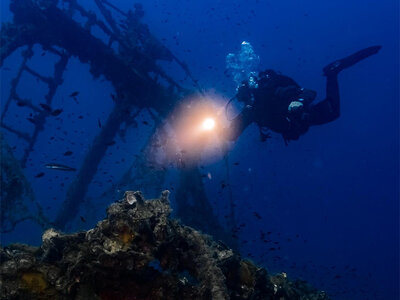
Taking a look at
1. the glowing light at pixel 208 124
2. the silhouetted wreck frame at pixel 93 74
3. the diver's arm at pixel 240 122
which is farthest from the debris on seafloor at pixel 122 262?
the silhouetted wreck frame at pixel 93 74

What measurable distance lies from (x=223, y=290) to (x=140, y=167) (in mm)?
10988

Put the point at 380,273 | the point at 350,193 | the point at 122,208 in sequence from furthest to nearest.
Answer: the point at 350,193
the point at 380,273
the point at 122,208

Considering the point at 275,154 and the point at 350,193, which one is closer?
the point at 275,154

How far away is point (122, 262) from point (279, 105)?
782 centimetres

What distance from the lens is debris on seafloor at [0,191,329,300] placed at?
11.4 ft

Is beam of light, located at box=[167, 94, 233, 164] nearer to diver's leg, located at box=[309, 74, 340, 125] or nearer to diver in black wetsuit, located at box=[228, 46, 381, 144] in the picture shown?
diver in black wetsuit, located at box=[228, 46, 381, 144]

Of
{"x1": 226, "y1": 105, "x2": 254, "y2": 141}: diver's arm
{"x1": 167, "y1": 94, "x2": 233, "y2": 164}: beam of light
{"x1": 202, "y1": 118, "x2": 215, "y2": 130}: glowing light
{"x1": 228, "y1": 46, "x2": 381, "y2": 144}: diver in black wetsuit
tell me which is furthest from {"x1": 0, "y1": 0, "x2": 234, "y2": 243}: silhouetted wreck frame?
{"x1": 228, "y1": 46, "x2": 381, "y2": 144}: diver in black wetsuit

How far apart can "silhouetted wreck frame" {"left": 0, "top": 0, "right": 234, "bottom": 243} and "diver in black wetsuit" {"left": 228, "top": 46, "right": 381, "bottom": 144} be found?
9.51 ft

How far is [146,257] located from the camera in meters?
3.65

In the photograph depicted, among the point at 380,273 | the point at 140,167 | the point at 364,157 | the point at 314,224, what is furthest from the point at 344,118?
the point at 140,167

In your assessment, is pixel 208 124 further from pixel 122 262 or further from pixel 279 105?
pixel 122 262

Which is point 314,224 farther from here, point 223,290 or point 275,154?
point 223,290

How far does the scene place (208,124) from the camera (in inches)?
457

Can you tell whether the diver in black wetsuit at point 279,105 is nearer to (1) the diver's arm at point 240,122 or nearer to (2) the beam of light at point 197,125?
(1) the diver's arm at point 240,122
